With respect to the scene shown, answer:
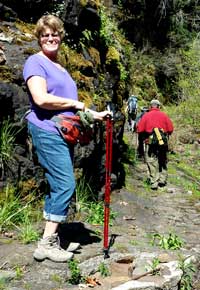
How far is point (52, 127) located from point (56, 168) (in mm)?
389

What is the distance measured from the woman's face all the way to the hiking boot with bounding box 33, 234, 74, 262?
1772 millimetres

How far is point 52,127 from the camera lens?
4.81m

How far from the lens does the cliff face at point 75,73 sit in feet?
22.0

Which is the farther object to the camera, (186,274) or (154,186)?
(154,186)

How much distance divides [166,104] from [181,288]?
24.8m

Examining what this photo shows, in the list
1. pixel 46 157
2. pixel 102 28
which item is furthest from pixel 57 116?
pixel 102 28

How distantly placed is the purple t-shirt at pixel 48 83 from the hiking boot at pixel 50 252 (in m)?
1.06

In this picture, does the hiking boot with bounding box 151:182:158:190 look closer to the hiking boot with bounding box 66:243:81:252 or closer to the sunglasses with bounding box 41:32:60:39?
the hiking boot with bounding box 66:243:81:252

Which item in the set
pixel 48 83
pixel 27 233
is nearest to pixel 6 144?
pixel 27 233

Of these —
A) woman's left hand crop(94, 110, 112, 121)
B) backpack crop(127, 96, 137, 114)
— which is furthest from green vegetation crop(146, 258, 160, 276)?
backpack crop(127, 96, 137, 114)

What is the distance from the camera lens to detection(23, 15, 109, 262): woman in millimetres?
4766

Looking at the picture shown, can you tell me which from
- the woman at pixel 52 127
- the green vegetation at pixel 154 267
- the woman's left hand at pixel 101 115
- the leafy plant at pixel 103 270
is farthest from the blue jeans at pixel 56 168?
the green vegetation at pixel 154 267

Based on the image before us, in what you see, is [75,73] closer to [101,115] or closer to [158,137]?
[101,115]

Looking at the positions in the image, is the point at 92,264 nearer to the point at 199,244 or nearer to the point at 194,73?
the point at 199,244
